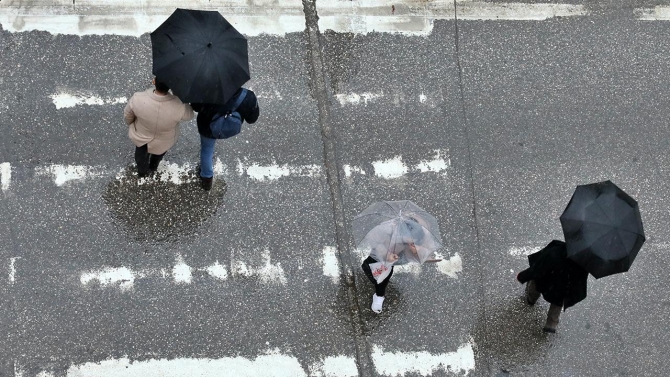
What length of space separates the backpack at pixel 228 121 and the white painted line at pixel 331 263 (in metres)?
1.38

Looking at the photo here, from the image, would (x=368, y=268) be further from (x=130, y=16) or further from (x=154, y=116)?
(x=130, y=16)

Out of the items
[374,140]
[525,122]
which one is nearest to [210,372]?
[374,140]

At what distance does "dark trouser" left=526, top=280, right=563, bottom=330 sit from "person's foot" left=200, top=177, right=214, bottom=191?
9.25 feet

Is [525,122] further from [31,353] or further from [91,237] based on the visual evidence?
[31,353]

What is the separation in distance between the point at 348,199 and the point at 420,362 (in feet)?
Result: 5.09

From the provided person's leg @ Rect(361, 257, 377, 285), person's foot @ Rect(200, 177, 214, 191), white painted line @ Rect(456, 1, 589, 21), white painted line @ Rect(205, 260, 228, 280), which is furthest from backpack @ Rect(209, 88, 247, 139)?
white painted line @ Rect(456, 1, 589, 21)

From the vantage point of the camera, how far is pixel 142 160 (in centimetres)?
697

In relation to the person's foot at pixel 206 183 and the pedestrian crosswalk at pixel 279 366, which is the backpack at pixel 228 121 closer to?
the person's foot at pixel 206 183

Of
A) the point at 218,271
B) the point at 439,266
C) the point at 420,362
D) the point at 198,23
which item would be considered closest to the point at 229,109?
the point at 198,23

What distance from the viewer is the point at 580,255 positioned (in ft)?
19.1

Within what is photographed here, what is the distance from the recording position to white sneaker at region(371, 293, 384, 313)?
6.82 metres

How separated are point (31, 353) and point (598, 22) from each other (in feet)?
20.5

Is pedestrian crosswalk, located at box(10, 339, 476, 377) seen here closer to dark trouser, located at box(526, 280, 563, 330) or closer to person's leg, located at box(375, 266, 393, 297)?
person's leg, located at box(375, 266, 393, 297)

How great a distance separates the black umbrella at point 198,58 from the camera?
6.07m
